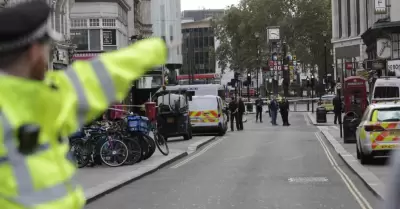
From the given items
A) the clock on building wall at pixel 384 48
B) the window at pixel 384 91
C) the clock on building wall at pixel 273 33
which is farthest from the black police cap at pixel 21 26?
the clock on building wall at pixel 273 33

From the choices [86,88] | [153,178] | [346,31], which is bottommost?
[153,178]

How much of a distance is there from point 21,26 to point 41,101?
0.22 meters

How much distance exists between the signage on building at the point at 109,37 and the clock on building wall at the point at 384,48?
1675 centimetres

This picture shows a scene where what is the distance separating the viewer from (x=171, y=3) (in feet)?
361

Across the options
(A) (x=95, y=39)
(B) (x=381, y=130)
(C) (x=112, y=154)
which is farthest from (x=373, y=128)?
(A) (x=95, y=39)

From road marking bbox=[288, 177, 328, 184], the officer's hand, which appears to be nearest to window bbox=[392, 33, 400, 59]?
road marking bbox=[288, 177, 328, 184]

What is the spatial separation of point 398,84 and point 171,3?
2880 inches

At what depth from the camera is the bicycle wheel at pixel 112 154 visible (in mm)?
21203

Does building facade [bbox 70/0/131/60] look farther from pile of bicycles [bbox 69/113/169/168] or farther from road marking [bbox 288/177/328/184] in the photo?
road marking [bbox 288/177/328/184]

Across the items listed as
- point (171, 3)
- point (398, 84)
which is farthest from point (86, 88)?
point (171, 3)

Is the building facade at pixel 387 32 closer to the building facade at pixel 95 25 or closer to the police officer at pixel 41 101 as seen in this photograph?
the building facade at pixel 95 25

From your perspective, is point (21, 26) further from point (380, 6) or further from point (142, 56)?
point (380, 6)

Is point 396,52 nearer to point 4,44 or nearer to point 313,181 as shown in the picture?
point 313,181

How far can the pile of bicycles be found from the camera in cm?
2123
